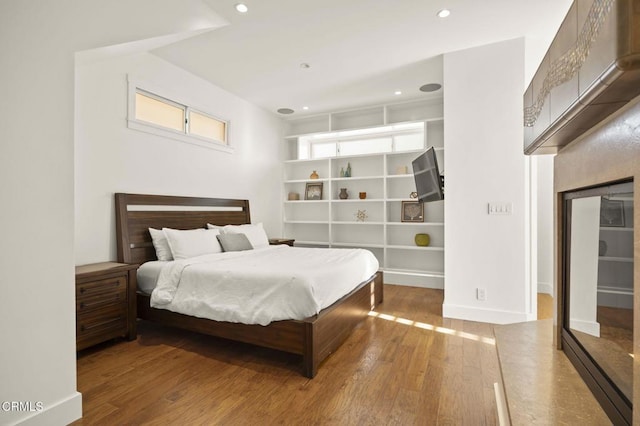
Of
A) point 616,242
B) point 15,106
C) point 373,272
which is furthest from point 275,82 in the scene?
point 616,242

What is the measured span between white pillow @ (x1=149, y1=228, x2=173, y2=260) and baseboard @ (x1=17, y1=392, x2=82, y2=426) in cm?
167

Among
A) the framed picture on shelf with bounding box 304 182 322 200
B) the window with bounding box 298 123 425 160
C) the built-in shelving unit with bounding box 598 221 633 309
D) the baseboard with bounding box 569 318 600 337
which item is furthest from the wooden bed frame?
the window with bounding box 298 123 425 160

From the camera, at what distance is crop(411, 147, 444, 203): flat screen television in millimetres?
3516

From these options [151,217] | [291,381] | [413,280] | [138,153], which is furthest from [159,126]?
[413,280]

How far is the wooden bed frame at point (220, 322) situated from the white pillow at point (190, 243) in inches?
12.5

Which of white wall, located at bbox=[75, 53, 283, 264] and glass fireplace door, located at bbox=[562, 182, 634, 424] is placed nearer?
glass fireplace door, located at bbox=[562, 182, 634, 424]

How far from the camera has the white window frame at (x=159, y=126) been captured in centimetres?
331

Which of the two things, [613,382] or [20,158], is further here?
[20,158]

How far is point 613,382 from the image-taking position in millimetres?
1125

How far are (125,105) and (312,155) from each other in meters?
3.35

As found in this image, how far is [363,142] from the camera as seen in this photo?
5559 mm

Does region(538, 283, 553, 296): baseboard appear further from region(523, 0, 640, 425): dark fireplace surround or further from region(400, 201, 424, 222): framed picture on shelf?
region(523, 0, 640, 425): dark fireplace surround

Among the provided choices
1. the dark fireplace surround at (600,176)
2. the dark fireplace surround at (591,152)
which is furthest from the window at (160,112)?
the dark fireplace surround at (600,176)

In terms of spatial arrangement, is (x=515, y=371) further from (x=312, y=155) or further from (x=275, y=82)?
(x=312, y=155)
